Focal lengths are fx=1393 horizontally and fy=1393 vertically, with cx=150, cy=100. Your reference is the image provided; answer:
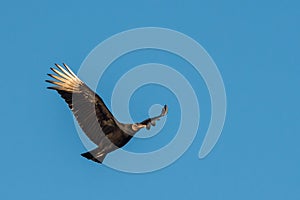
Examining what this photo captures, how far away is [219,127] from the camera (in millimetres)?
41219

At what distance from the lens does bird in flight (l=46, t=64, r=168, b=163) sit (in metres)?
39.2

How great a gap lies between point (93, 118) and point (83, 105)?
1.52ft

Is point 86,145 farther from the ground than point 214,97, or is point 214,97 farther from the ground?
point 214,97

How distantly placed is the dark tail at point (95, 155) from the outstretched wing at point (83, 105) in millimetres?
255

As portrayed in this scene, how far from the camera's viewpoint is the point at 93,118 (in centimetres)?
3934

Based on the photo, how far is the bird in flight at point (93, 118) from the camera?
39219 millimetres

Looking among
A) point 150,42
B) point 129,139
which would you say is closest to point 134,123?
point 129,139

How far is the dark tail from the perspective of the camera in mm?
39438

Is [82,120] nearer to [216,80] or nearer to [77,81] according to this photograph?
[77,81]

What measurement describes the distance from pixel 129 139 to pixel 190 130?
244cm

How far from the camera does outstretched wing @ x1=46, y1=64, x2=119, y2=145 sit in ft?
129

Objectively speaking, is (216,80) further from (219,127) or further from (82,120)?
(82,120)

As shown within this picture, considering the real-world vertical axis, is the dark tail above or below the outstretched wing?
below

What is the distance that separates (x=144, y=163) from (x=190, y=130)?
171cm
